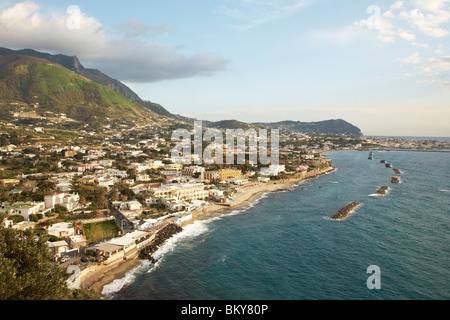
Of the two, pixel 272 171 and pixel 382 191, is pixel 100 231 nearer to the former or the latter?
pixel 382 191

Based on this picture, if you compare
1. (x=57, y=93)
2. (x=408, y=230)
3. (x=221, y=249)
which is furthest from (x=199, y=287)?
(x=57, y=93)

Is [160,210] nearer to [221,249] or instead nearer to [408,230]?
[221,249]

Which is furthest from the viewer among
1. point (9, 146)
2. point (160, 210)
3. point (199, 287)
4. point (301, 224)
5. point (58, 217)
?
point (9, 146)

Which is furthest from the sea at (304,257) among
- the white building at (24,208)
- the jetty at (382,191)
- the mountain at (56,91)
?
the mountain at (56,91)

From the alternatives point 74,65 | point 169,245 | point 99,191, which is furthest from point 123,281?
point 74,65

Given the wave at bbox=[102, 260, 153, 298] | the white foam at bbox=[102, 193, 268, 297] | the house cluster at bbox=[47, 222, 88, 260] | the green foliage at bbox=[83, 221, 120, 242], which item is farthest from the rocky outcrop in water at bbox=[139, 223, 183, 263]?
the house cluster at bbox=[47, 222, 88, 260]

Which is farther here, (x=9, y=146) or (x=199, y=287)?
(x=9, y=146)

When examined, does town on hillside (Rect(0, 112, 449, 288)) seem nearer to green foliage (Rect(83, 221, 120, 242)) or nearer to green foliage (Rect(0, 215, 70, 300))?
green foliage (Rect(83, 221, 120, 242))
